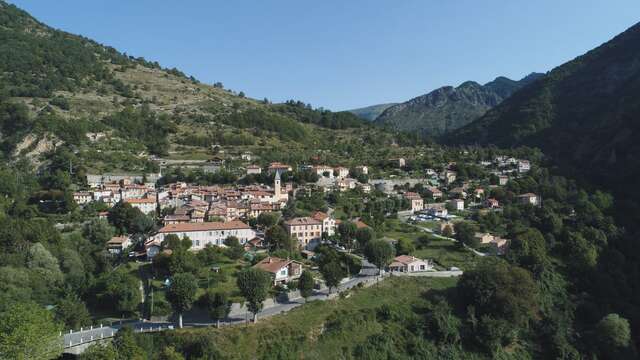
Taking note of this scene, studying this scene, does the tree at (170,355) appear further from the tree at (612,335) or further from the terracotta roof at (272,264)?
the tree at (612,335)

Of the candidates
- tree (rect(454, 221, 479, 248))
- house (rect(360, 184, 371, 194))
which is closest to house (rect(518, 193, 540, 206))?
tree (rect(454, 221, 479, 248))

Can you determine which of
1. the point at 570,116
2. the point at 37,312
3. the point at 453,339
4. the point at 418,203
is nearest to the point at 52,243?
the point at 37,312

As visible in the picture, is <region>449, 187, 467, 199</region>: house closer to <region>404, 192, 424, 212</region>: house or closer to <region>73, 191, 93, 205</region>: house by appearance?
<region>404, 192, 424, 212</region>: house

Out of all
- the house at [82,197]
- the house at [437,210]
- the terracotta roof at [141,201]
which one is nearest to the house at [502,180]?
the house at [437,210]

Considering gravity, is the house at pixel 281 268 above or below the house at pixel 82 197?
below

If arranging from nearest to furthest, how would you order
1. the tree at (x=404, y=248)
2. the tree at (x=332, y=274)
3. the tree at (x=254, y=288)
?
the tree at (x=254, y=288) < the tree at (x=332, y=274) < the tree at (x=404, y=248)

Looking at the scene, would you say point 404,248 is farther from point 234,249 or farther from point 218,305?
point 218,305
